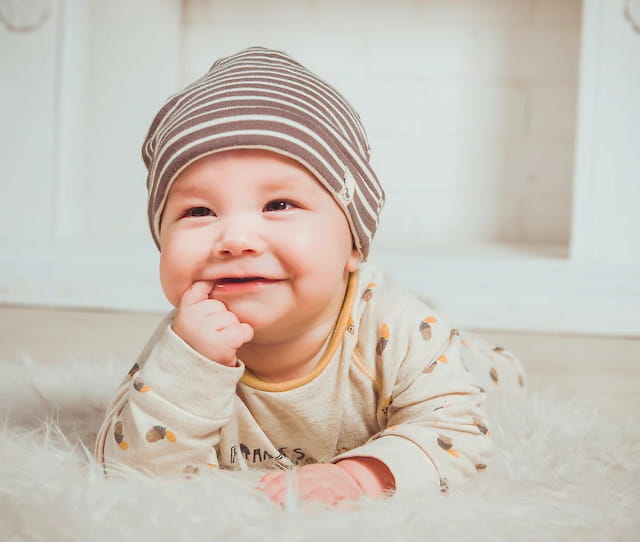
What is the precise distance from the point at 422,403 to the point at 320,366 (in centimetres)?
11

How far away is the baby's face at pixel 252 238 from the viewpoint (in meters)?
0.66

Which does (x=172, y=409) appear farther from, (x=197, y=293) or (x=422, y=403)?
(x=422, y=403)

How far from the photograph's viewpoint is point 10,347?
1.38m

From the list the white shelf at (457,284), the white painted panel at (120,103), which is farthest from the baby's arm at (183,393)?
the white painted panel at (120,103)

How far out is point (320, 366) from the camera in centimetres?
77

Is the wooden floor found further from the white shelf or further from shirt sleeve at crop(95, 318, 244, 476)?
shirt sleeve at crop(95, 318, 244, 476)

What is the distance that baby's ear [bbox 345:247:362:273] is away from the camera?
79 cm

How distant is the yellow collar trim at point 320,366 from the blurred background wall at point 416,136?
1035 mm

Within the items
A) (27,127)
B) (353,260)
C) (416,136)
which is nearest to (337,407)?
(353,260)

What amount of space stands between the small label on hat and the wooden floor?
56cm

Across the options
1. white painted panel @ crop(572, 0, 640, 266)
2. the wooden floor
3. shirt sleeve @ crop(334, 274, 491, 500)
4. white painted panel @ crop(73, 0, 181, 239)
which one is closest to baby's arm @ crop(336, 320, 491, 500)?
shirt sleeve @ crop(334, 274, 491, 500)

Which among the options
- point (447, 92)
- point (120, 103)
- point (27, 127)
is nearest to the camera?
point (27, 127)

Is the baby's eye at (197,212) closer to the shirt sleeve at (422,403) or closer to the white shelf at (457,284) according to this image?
the shirt sleeve at (422,403)

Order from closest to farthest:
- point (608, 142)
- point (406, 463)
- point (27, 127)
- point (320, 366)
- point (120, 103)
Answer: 1. point (406, 463)
2. point (320, 366)
3. point (608, 142)
4. point (27, 127)
5. point (120, 103)
